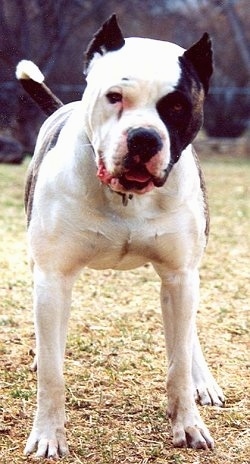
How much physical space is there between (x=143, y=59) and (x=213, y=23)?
78.7 feet

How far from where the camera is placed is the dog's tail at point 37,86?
506cm

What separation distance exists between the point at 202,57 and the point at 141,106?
0.39m

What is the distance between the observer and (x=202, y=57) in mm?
3412

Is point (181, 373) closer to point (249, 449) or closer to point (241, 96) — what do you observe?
point (249, 449)

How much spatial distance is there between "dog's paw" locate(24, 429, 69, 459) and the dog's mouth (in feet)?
3.38

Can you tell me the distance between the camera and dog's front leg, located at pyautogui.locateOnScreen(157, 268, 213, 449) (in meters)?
3.72

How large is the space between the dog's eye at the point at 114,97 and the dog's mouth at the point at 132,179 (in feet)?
0.70

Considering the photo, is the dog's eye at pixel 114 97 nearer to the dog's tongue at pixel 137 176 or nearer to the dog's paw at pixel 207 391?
the dog's tongue at pixel 137 176

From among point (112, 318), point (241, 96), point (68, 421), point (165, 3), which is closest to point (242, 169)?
point (241, 96)

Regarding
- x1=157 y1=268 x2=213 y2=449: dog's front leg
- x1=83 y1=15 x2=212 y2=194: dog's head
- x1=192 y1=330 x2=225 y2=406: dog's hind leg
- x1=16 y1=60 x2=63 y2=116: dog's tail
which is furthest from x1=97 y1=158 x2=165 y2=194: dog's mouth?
x1=16 y1=60 x2=63 y2=116: dog's tail

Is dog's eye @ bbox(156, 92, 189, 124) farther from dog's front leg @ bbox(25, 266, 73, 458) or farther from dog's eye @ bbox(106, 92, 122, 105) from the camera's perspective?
dog's front leg @ bbox(25, 266, 73, 458)

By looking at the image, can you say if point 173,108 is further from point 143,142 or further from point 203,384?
point 203,384

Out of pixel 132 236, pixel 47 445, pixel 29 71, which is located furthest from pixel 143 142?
pixel 29 71

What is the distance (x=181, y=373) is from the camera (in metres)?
3.76
